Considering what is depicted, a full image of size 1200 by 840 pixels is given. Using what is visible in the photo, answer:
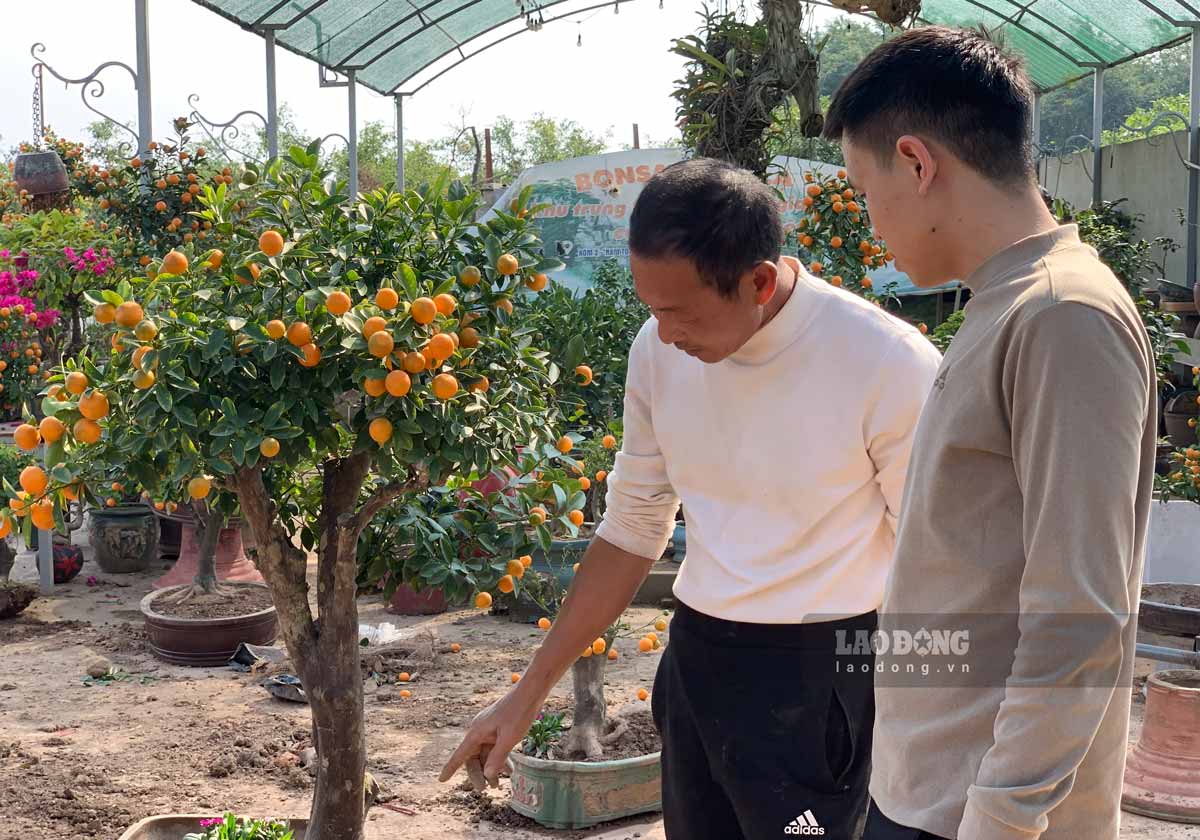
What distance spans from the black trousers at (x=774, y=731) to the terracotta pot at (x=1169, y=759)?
7.21 ft

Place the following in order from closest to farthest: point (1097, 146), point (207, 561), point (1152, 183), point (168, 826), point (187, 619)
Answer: point (168, 826), point (187, 619), point (207, 561), point (1152, 183), point (1097, 146)

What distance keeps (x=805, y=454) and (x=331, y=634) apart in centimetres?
140

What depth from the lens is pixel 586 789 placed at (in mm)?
3525

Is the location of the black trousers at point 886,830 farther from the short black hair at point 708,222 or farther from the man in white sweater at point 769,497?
the short black hair at point 708,222

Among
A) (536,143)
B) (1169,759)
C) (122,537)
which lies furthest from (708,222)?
(536,143)

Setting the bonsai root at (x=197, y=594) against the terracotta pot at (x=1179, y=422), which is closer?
the bonsai root at (x=197, y=594)

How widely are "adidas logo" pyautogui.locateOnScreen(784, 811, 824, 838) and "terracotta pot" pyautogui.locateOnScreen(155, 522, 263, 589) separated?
16.7 ft

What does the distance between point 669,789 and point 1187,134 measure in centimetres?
948

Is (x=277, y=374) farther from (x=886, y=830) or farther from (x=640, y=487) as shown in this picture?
(x=886, y=830)

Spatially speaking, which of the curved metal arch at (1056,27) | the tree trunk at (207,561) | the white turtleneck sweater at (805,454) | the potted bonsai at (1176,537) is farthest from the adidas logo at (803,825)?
the curved metal arch at (1056,27)

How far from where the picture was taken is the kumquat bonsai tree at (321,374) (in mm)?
2219

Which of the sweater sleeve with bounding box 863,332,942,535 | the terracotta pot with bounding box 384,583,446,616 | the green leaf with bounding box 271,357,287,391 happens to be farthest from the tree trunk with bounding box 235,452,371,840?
the terracotta pot with bounding box 384,583,446,616

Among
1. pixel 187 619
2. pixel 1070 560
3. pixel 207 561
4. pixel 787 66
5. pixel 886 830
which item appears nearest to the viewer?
pixel 1070 560

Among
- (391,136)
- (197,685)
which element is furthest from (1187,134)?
(391,136)
